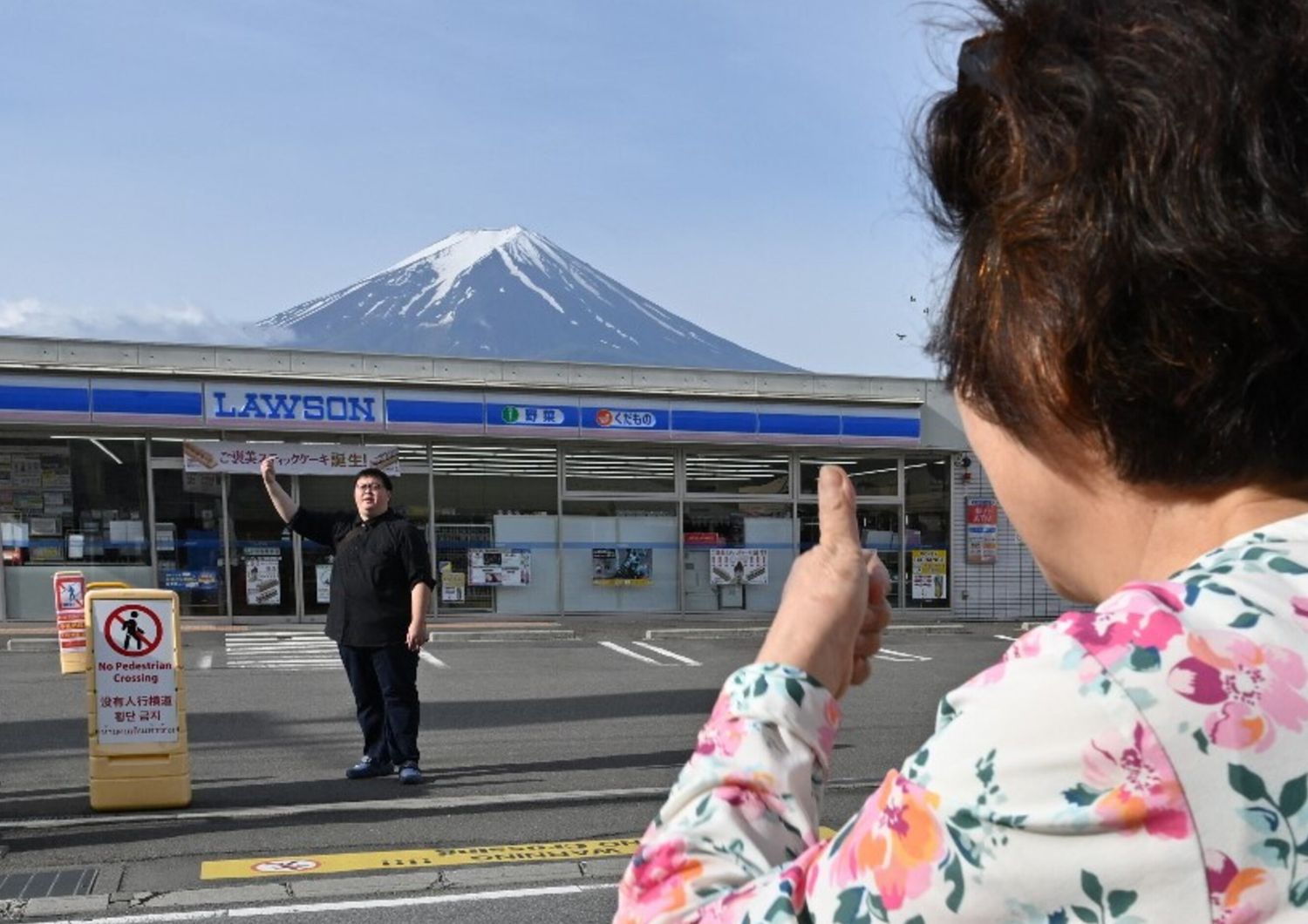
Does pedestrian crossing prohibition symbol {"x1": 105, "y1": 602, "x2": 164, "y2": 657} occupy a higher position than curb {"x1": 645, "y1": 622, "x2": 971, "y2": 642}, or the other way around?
pedestrian crossing prohibition symbol {"x1": 105, "y1": 602, "x2": 164, "y2": 657}

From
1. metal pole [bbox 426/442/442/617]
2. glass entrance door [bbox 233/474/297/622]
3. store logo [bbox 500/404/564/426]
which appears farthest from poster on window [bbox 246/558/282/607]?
store logo [bbox 500/404/564/426]

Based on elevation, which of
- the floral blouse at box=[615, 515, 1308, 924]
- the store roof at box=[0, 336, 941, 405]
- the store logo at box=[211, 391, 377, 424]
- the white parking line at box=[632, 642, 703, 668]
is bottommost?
the white parking line at box=[632, 642, 703, 668]

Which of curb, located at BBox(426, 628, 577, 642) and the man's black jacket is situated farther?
curb, located at BBox(426, 628, 577, 642)

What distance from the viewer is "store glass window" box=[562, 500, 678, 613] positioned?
64.0ft

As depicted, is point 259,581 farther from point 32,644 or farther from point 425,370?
point 425,370

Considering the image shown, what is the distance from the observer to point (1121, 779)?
2.32 ft

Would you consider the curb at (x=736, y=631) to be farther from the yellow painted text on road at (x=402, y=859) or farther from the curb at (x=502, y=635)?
the yellow painted text on road at (x=402, y=859)

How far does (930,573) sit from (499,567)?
728cm

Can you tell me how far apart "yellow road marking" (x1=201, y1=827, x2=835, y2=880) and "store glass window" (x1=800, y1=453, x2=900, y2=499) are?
15.1m

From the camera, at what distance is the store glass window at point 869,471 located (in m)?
20.8

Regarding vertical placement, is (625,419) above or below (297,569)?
above

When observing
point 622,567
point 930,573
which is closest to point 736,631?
point 622,567

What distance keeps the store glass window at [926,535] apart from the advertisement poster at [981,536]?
39 centimetres

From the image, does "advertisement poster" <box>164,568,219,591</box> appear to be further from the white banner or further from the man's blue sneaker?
the man's blue sneaker
